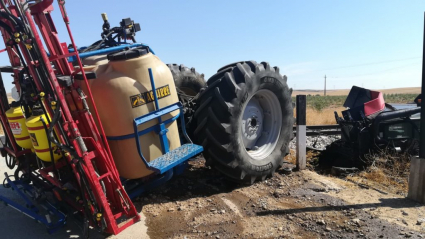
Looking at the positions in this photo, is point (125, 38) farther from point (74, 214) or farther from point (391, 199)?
point (391, 199)

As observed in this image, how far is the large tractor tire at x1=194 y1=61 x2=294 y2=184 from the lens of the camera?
3764 mm

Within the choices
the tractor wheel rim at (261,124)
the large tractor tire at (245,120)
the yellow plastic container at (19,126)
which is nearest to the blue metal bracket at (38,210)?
the yellow plastic container at (19,126)

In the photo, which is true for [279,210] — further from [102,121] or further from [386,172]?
[386,172]

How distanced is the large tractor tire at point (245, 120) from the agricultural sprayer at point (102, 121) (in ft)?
0.05

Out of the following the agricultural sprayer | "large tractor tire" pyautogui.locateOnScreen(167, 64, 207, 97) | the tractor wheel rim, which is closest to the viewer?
the agricultural sprayer

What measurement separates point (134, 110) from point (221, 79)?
1.19m

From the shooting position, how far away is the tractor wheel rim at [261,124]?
178 inches

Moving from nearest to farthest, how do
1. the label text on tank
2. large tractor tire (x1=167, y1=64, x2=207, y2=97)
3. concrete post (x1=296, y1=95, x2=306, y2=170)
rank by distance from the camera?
the label text on tank → concrete post (x1=296, y1=95, x2=306, y2=170) → large tractor tire (x1=167, y1=64, x2=207, y2=97)

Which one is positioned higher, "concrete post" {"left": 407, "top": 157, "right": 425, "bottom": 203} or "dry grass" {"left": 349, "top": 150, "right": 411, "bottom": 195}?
"concrete post" {"left": 407, "top": 157, "right": 425, "bottom": 203}

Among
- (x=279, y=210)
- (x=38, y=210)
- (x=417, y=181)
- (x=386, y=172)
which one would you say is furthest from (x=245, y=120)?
(x=38, y=210)

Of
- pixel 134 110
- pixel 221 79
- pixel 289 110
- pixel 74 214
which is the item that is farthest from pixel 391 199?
pixel 74 214

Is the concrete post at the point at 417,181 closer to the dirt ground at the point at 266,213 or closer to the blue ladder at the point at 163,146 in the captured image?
the dirt ground at the point at 266,213

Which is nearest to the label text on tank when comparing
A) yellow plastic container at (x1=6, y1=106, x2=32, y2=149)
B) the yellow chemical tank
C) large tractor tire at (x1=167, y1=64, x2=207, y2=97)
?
the yellow chemical tank

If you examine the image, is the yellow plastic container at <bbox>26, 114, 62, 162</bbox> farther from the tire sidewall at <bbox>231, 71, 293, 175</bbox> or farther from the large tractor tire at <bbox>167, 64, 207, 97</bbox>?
the large tractor tire at <bbox>167, 64, 207, 97</bbox>
